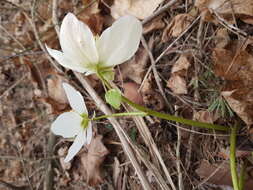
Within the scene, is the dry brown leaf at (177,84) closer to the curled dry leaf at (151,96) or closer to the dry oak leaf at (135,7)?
the curled dry leaf at (151,96)

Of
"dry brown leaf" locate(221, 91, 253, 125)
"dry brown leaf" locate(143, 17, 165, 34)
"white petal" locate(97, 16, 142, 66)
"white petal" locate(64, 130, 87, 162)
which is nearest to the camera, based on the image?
"white petal" locate(97, 16, 142, 66)

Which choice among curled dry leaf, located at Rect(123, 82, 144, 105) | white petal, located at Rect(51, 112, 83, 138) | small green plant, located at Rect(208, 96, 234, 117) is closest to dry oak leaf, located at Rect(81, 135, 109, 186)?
curled dry leaf, located at Rect(123, 82, 144, 105)

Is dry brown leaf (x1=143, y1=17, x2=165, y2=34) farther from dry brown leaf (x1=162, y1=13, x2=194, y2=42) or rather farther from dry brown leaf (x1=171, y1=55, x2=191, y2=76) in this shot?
dry brown leaf (x1=171, y1=55, x2=191, y2=76)

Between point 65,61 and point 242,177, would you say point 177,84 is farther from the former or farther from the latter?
point 65,61

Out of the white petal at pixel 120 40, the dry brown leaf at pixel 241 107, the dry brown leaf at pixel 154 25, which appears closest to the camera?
the white petal at pixel 120 40

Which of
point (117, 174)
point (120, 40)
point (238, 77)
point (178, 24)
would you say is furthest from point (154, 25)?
point (117, 174)

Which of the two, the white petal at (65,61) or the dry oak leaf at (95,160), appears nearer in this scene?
the white petal at (65,61)

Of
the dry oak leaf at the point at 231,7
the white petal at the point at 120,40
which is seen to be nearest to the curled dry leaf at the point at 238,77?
the dry oak leaf at the point at 231,7
